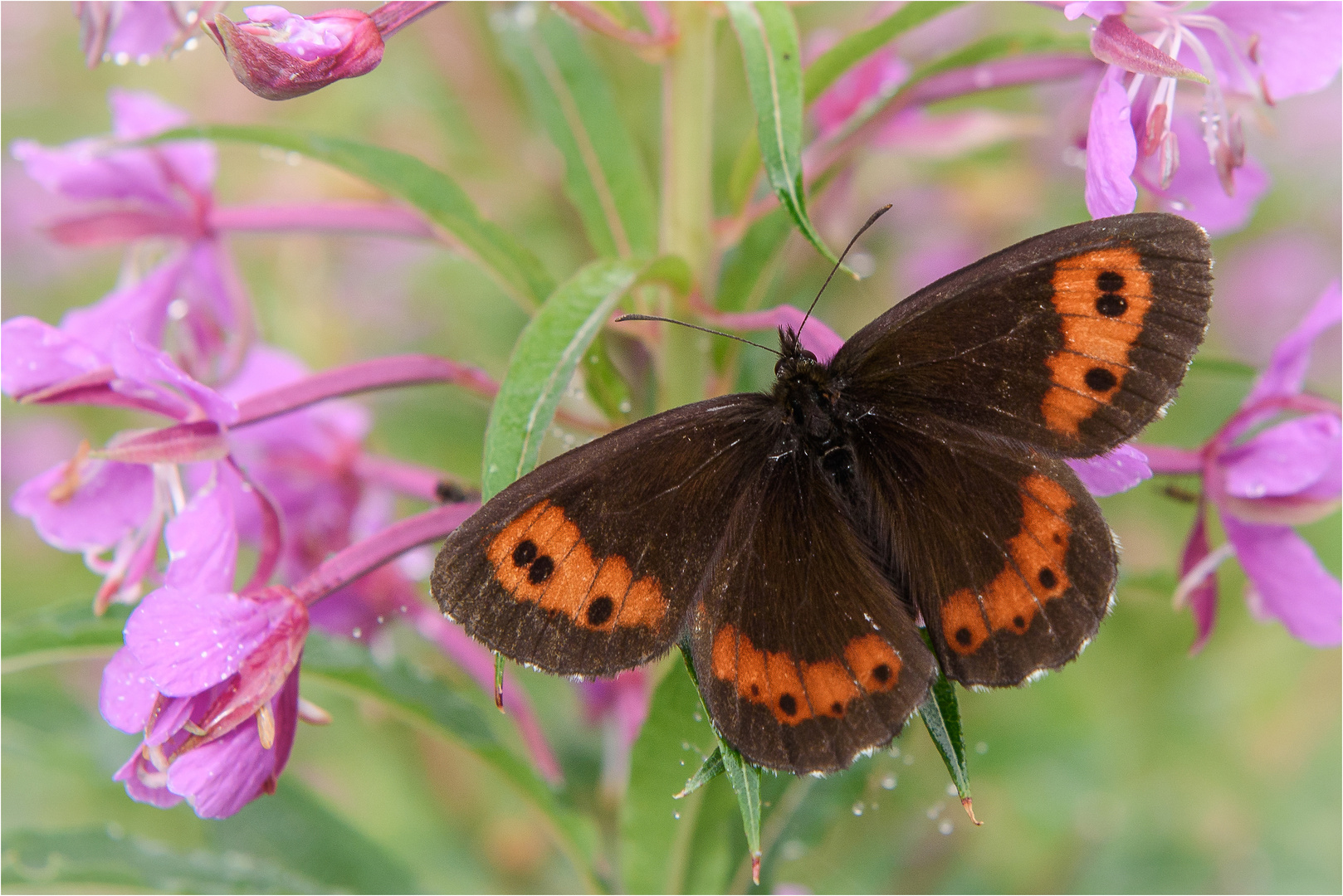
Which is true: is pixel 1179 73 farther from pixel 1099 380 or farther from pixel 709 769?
pixel 709 769

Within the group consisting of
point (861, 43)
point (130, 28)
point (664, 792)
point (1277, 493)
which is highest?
point (130, 28)

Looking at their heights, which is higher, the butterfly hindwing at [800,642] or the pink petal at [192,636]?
the pink petal at [192,636]

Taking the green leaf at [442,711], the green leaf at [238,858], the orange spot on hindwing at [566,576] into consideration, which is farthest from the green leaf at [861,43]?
the green leaf at [238,858]

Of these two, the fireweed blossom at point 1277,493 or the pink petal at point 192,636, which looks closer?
the pink petal at point 192,636

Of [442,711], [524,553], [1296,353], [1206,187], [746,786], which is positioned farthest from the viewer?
[1206,187]

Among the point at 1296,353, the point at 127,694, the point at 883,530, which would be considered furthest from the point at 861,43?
the point at 127,694

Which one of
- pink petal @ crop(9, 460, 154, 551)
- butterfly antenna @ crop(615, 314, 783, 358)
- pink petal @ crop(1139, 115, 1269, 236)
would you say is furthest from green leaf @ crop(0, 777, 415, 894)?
Answer: pink petal @ crop(1139, 115, 1269, 236)

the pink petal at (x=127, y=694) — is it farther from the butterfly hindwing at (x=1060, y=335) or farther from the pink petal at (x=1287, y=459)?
the pink petal at (x=1287, y=459)
